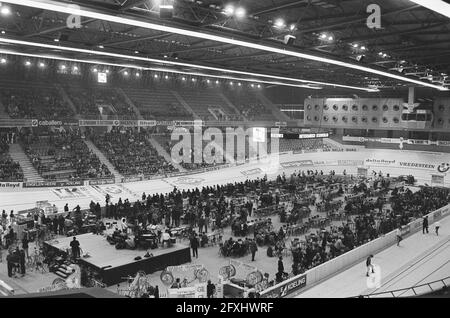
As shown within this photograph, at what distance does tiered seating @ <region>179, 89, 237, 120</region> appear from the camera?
45406 millimetres

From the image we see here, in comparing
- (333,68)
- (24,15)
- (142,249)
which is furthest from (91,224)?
(333,68)

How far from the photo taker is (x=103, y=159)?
31.3 metres

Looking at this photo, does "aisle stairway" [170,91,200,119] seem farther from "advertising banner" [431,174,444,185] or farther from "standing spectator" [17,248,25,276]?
"standing spectator" [17,248,25,276]

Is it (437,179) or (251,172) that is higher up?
(251,172)

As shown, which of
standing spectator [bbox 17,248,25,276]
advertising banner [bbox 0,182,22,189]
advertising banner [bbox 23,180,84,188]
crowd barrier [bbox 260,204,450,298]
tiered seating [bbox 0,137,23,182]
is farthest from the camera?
tiered seating [bbox 0,137,23,182]

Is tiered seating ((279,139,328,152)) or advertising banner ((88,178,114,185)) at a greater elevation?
tiered seating ((279,139,328,152))

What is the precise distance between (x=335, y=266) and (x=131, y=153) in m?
22.0

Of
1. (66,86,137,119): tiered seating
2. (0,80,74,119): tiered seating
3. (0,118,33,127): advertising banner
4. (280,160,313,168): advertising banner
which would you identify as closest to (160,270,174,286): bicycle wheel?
(0,118,33,127): advertising banner

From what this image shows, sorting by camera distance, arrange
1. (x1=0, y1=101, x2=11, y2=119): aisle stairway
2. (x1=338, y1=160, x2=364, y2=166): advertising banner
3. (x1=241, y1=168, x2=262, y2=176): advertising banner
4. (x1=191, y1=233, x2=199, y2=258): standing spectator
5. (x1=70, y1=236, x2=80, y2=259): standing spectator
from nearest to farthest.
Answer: (x1=70, y1=236, x2=80, y2=259): standing spectator, (x1=191, y1=233, x2=199, y2=258): standing spectator, (x1=0, y1=101, x2=11, y2=119): aisle stairway, (x1=241, y1=168, x2=262, y2=176): advertising banner, (x1=338, y1=160, x2=364, y2=166): advertising banner

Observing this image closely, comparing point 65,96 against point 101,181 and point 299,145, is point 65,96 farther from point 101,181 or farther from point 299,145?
point 299,145

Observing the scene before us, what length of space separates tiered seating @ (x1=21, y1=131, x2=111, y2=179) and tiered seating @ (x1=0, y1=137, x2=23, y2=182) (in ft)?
4.65

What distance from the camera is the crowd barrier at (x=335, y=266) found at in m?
12.5

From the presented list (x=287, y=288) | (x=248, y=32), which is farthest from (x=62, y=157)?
(x=287, y=288)
